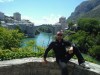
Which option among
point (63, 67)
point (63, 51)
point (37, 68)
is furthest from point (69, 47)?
point (37, 68)

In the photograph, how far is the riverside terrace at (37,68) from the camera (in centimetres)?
606

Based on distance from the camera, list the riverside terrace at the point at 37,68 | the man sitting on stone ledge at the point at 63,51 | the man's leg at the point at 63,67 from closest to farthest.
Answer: the man's leg at the point at 63,67, the riverside terrace at the point at 37,68, the man sitting on stone ledge at the point at 63,51

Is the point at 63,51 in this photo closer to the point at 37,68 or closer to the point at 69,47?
the point at 69,47

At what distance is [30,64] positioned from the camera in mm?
6426

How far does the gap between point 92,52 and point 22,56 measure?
40.6 m

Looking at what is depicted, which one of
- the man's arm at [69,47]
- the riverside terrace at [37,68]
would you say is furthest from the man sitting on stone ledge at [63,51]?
the riverside terrace at [37,68]

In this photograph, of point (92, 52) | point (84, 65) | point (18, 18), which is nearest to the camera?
point (84, 65)

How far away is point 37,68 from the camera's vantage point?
6.52 m

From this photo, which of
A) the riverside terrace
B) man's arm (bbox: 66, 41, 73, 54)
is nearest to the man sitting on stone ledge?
man's arm (bbox: 66, 41, 73, 54)

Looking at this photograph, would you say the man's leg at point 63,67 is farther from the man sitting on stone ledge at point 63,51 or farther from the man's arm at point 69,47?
the man's arm at point 69,47

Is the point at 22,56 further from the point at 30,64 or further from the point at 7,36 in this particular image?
the point at 7,36

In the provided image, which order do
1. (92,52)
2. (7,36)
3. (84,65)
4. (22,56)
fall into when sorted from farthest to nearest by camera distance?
1. (92,52)
2. (7,36)
3. (22,56)
4. (84,65)

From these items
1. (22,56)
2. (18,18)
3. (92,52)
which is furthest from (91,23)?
(18,18)

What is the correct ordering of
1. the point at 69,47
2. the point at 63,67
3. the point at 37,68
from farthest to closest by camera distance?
the point at 37,68, the point at 69,47, the point at 63,67
